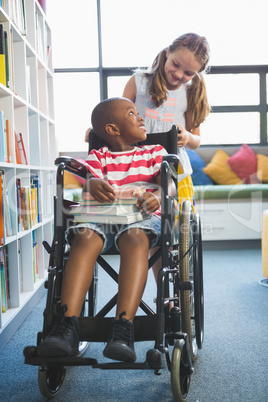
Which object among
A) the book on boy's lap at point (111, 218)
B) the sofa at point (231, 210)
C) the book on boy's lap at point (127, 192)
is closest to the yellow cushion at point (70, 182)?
the sofa at point (231, 210)

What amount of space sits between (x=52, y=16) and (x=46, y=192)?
9.36 ft

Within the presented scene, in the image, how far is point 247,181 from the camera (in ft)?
14.6

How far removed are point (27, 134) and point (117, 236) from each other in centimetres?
128

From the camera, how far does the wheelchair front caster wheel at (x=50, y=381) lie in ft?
4.10

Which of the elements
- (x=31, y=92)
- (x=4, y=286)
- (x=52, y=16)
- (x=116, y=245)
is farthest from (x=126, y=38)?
(x=116, y=245)

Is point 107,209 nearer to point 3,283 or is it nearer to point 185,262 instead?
point 185,262

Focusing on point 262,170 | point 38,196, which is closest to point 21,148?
point 38,196

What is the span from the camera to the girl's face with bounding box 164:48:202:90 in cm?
171

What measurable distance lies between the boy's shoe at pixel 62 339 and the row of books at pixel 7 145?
92cm

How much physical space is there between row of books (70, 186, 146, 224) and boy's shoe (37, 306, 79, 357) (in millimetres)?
284

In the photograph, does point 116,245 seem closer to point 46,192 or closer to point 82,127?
point 46,192

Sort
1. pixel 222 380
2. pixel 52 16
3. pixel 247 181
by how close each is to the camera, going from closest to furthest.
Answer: pixel 222 380 < pixel 247 181 < pixel 52 16

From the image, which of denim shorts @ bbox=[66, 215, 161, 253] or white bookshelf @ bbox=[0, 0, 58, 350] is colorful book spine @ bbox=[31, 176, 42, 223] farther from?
denim shorts @ bbox=[66, 215, 161, 253]

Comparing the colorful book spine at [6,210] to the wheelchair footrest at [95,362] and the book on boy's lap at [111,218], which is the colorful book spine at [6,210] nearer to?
the book on boy's lap at [111,218]
